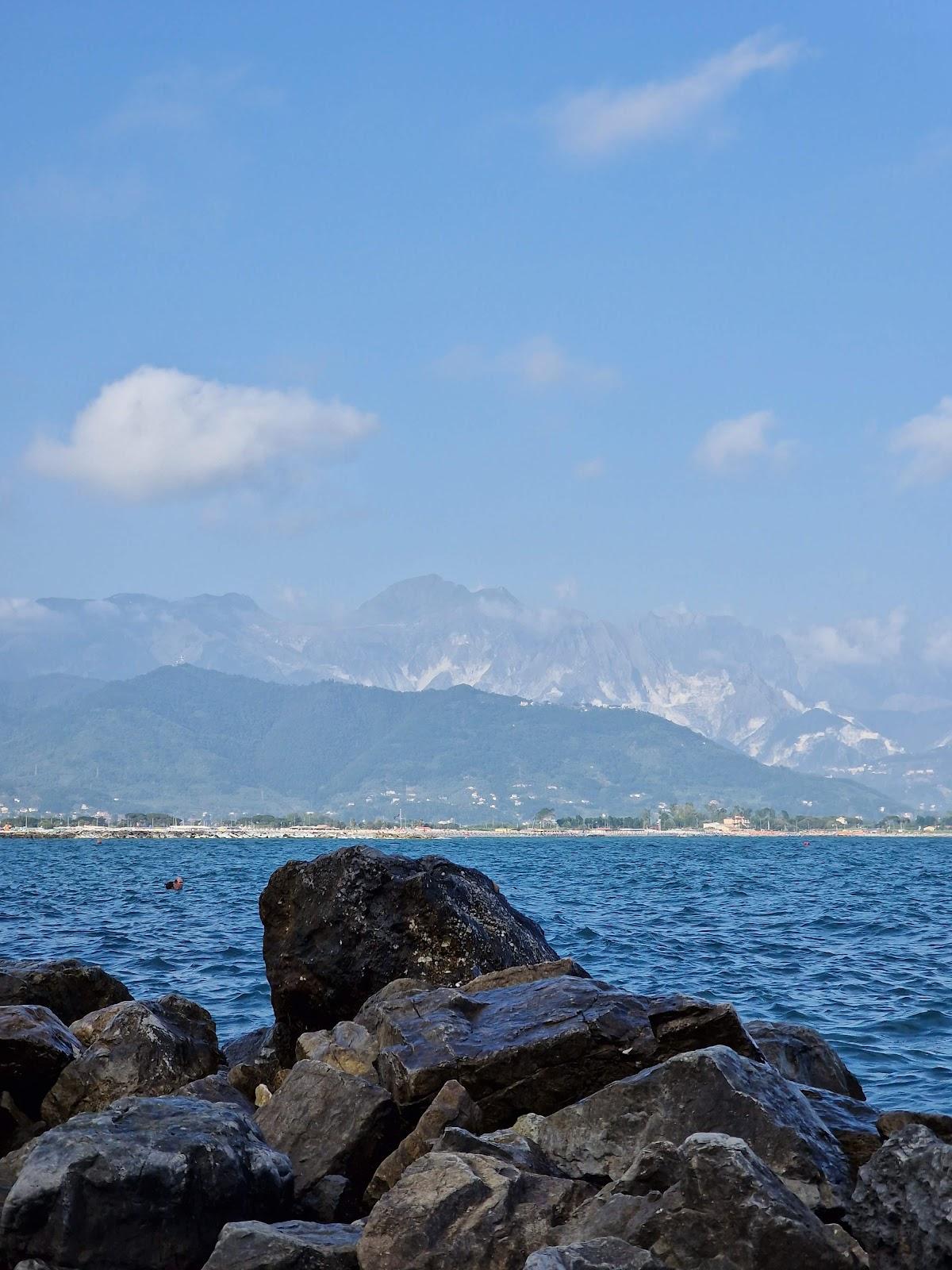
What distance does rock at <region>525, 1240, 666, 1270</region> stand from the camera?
8.11m

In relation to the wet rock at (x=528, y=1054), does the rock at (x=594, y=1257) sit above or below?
below

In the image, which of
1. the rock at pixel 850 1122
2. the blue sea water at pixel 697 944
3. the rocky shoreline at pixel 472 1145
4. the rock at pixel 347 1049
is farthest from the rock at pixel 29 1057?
the blue sea water at pixel 697 944

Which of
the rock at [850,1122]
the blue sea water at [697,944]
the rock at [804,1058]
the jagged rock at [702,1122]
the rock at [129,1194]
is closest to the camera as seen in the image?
the rock at [129,1194]

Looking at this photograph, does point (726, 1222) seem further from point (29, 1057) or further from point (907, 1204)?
point (29, 1057)

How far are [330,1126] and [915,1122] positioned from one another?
16.8 ft

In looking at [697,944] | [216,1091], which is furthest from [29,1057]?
[697,944]

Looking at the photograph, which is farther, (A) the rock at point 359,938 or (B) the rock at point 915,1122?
(A) the rock at point 359,938

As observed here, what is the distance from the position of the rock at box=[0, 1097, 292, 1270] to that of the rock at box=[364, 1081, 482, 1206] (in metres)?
1.16

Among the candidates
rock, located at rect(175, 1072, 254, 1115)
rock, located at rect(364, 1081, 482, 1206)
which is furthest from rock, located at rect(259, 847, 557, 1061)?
rock, located at rect(364, 1081, 482, 1206)

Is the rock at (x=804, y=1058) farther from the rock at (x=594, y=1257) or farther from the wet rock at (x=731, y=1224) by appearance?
the rock at (x=594, y=1257)

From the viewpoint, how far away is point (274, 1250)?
29.7 feet

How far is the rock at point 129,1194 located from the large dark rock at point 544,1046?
227cm

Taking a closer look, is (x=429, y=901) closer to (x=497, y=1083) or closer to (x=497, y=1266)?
(x=497, y=1083)

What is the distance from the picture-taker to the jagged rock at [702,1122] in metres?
10.1
